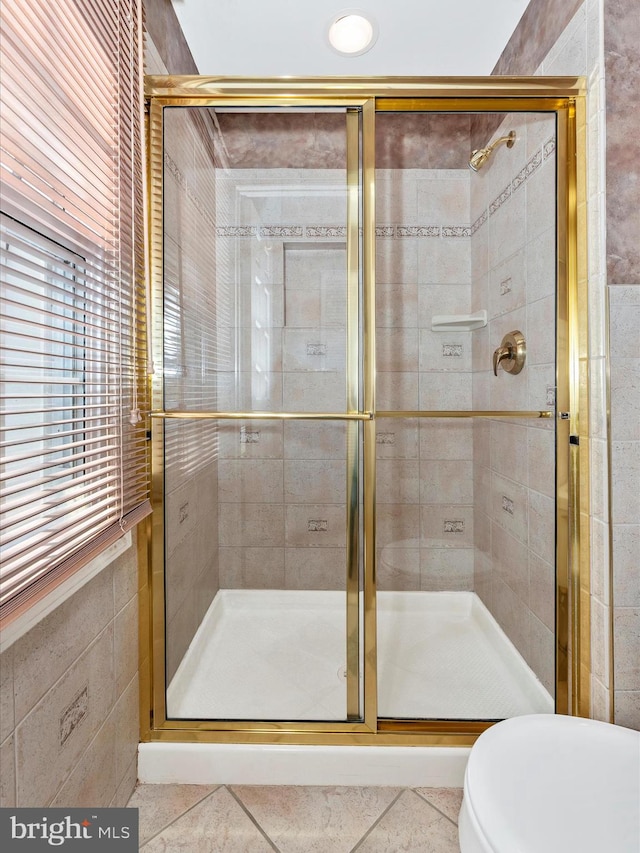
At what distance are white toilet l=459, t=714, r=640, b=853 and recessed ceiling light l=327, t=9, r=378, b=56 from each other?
2.16 meters

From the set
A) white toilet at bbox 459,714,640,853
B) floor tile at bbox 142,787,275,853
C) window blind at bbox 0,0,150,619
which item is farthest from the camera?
floor tile at bbox 142,787,275,853

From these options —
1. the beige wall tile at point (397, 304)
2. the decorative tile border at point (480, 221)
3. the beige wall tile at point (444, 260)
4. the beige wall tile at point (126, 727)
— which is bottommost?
the beige wall tile at point (126, 727)

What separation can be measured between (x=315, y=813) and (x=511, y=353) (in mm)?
1402

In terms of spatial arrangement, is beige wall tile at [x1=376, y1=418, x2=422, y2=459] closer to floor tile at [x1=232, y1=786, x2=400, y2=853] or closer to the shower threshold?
the shower threshold

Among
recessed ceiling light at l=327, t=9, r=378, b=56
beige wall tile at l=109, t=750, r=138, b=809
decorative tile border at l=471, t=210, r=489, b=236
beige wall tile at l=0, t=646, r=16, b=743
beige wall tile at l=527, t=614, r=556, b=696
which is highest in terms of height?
recessed ceiling light at l=327, t=9, r=378, b=56

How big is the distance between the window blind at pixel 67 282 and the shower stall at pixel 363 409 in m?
0.19

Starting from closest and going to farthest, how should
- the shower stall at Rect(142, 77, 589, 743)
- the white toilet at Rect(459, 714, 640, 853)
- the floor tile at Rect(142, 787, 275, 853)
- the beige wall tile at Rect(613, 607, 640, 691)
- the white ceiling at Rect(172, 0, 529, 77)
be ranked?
the white toilet at Rect(459, 714, 640, 853) → the floor tile at Rect(142, 787, 275, 853) → the beige wall tile at Rect(613, 607, 640, 691) → the shower stall at Rect(142, 77, 589, 743) → the white ceiling at Rect(172, 0, 529, 77)

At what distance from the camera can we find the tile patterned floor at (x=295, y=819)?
4.11 ft

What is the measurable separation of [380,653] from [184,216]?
1.44 m

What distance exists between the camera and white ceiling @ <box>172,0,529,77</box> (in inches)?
63.9

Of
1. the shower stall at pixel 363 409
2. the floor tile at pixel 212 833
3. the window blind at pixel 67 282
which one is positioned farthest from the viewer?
the shower stall at pixel 363 409

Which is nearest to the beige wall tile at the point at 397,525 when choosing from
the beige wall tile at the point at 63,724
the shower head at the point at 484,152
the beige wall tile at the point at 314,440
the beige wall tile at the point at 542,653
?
the beige wall tile at the point at 314,440

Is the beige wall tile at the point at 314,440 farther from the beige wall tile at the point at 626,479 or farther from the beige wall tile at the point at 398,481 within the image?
the beige wall tile at the point at 626,479

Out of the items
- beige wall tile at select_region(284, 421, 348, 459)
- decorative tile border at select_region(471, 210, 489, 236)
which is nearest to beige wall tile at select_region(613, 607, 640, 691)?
beige wall tile at select_region(284, 421, 348, 459)
